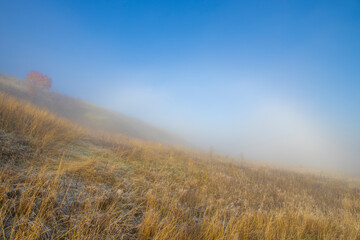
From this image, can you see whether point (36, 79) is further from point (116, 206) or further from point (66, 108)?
point (116, 206)

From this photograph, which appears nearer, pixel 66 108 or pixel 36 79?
pixel 36 79

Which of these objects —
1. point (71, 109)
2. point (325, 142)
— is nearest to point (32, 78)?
point (71, 109)

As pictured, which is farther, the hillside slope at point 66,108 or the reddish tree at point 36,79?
the reddish tree at point 36,79

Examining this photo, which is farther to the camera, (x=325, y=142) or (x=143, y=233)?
(x=325, y=142)

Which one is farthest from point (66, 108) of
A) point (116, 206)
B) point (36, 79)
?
point (116, 206)

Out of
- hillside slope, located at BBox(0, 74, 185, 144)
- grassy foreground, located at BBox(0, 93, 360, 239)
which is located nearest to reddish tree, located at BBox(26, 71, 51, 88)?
hillside slope, located at BBox(0, 74, 185, 144)

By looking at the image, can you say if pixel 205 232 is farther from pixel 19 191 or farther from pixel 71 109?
pixel 71 109

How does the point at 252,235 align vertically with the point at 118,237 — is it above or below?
above

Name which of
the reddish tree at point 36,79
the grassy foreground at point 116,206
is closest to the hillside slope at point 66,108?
the reddish tree at point 36,79

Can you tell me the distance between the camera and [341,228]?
323 centimetres

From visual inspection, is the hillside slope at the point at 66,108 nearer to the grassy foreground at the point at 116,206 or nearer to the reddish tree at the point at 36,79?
the reddish tree at the point at 36,79

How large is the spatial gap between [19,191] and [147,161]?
15.4 ft

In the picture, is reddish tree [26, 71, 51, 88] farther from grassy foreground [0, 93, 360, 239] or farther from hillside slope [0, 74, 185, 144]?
grassy foreground [0, 93, 360, 239]

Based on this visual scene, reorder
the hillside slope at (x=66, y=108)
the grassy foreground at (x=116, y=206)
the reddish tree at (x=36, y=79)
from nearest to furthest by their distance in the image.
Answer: the grassy foreground at (x=116, y=206)
the hillside slope at (x=66, y=108)
the reddish tree at (x=36, y=79)
